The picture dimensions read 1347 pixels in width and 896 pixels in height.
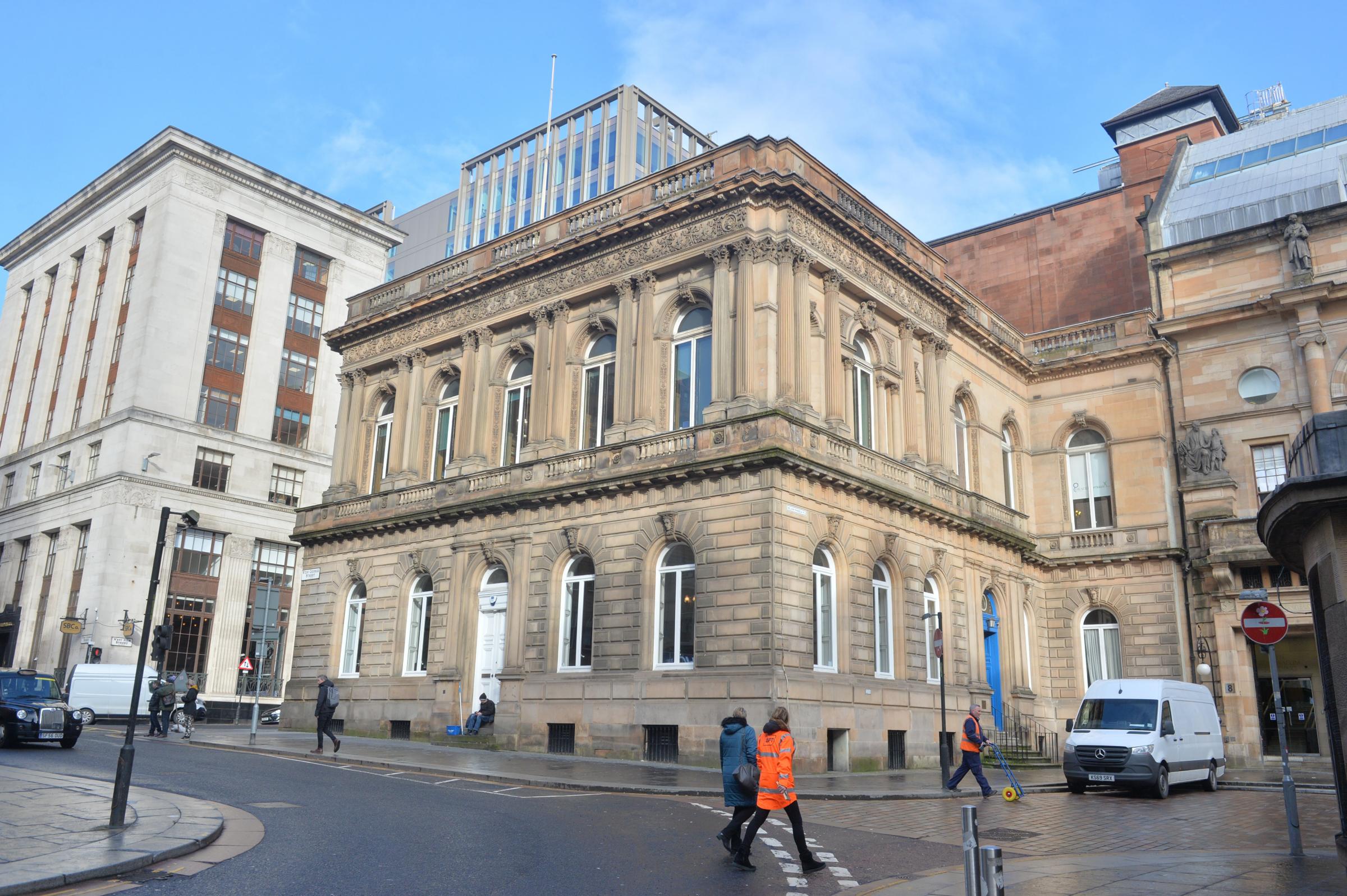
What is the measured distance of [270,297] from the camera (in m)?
57.2

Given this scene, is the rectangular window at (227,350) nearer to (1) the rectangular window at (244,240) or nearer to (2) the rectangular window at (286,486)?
(1) the rectangular window at (244,240)

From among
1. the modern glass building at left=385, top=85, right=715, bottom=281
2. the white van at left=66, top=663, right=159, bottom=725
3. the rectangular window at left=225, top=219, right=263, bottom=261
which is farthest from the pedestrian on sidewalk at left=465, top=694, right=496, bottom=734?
the modern glass building at left=385, top=85, right=715, bottom=281

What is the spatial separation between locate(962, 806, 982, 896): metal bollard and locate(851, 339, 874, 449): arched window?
2293cm

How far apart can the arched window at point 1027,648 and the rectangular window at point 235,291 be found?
→ 42884 millimetres

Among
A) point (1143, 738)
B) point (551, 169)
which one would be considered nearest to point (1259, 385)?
point (1143, 738)

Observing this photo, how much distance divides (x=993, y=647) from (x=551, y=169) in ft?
213

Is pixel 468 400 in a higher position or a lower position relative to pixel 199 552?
higher

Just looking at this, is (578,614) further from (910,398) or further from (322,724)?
(910,398)

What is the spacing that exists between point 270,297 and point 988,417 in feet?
132

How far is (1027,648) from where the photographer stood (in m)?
35.2

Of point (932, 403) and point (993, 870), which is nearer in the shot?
point (993, 870)

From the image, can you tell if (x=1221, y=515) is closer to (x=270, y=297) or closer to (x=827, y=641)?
(x=827, y=641)

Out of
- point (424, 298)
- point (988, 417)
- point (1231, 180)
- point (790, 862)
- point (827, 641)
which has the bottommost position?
point (790, 862)

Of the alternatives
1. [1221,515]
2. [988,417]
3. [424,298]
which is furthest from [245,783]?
[1221,515]
